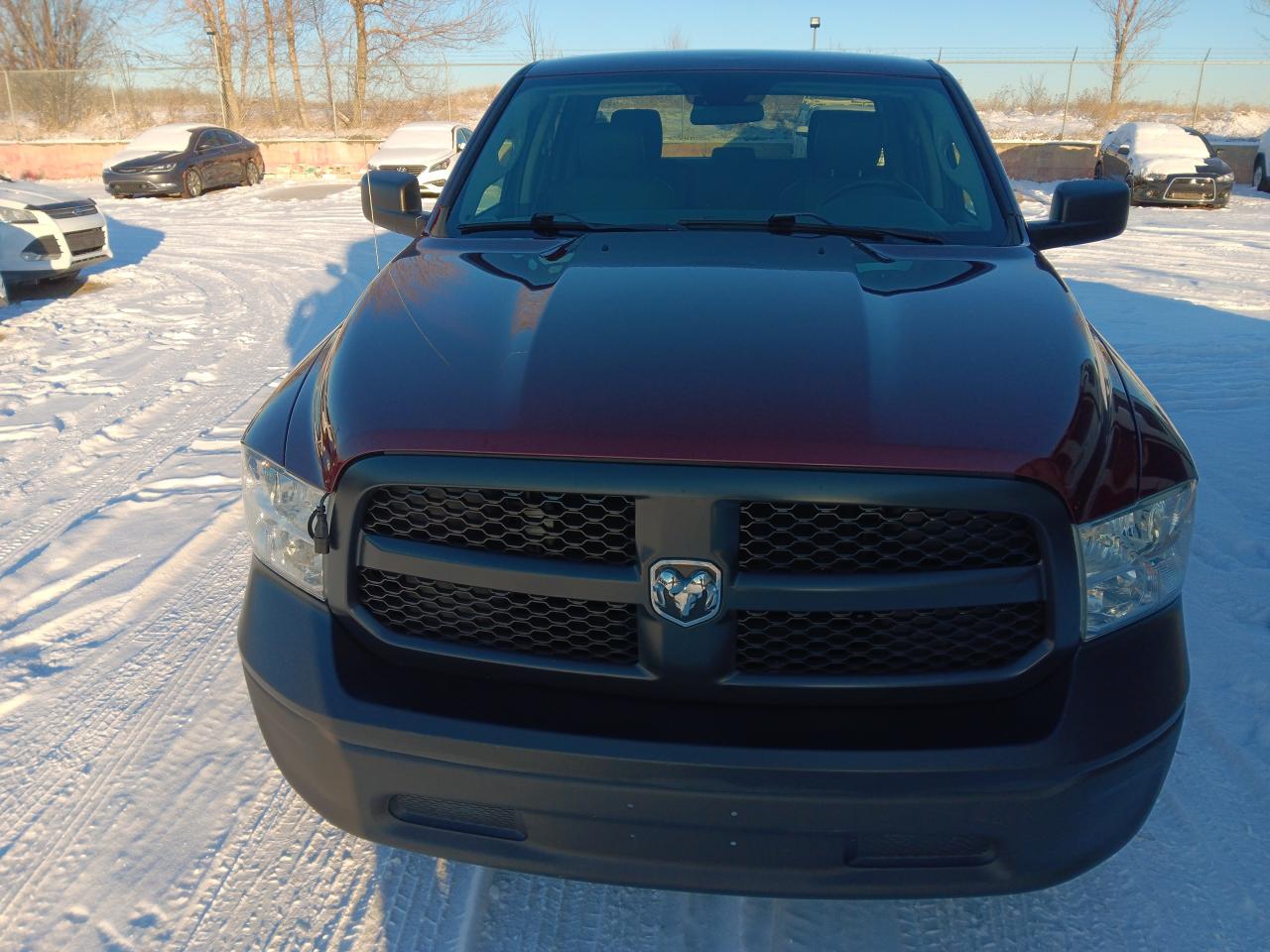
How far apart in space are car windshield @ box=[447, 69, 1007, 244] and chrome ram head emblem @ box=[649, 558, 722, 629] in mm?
1487

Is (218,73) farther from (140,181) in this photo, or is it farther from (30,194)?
(30,194)

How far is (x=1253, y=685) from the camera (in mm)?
2924

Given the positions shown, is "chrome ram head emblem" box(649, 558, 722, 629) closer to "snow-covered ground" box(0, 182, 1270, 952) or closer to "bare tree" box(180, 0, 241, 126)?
"snow-covered ground" box(0, 182, 1270, 952)

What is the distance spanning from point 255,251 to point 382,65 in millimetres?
26060

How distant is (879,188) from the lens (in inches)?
116

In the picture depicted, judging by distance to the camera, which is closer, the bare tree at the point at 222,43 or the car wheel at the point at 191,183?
the car wheel at the point at 191,183

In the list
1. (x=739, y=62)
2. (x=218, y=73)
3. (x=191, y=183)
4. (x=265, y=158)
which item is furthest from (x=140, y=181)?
(x=739, y=62)

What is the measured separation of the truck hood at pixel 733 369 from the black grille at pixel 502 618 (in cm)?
24

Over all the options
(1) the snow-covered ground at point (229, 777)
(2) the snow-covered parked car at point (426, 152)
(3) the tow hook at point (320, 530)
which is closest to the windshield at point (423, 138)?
(2) the snow-covered parked car at point (426, 152)

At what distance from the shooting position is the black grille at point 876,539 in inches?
64.6

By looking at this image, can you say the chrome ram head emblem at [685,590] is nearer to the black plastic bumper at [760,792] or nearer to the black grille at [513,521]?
the black grille at [513,521]

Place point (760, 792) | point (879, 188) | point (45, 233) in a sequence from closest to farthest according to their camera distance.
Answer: point (760, 792), point (879, 188), point (45, 233)

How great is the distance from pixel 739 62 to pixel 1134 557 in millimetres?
2343

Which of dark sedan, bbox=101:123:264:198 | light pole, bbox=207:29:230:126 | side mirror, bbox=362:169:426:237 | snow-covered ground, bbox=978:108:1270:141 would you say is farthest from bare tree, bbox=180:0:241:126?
side mirror, bbox=362:169:426:237
